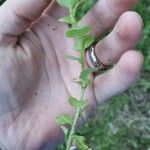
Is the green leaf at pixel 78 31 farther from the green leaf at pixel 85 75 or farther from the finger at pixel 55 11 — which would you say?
the finger at pixel 55 11

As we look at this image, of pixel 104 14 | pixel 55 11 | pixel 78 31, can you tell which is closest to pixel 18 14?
pixel 55 11

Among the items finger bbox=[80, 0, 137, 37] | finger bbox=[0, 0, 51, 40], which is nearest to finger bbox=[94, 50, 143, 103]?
finger bbox=[80, 0, 137, 37]

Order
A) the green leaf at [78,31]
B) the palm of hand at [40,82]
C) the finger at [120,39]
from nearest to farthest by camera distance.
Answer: the green leaf at [78,31] < the finger at [120,39] < the palm of hand at [40,82]

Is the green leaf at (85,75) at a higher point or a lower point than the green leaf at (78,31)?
lower

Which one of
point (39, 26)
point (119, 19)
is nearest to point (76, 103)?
point (119, 19)

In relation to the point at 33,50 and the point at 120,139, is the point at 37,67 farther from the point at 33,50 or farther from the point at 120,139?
the point at 120,139

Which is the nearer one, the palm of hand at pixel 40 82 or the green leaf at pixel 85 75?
the green leaf at pixel 85 75

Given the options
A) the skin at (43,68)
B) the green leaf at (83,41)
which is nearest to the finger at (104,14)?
the skin at (43,68)

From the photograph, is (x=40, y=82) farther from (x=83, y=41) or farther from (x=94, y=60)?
(x=83, y=41)
